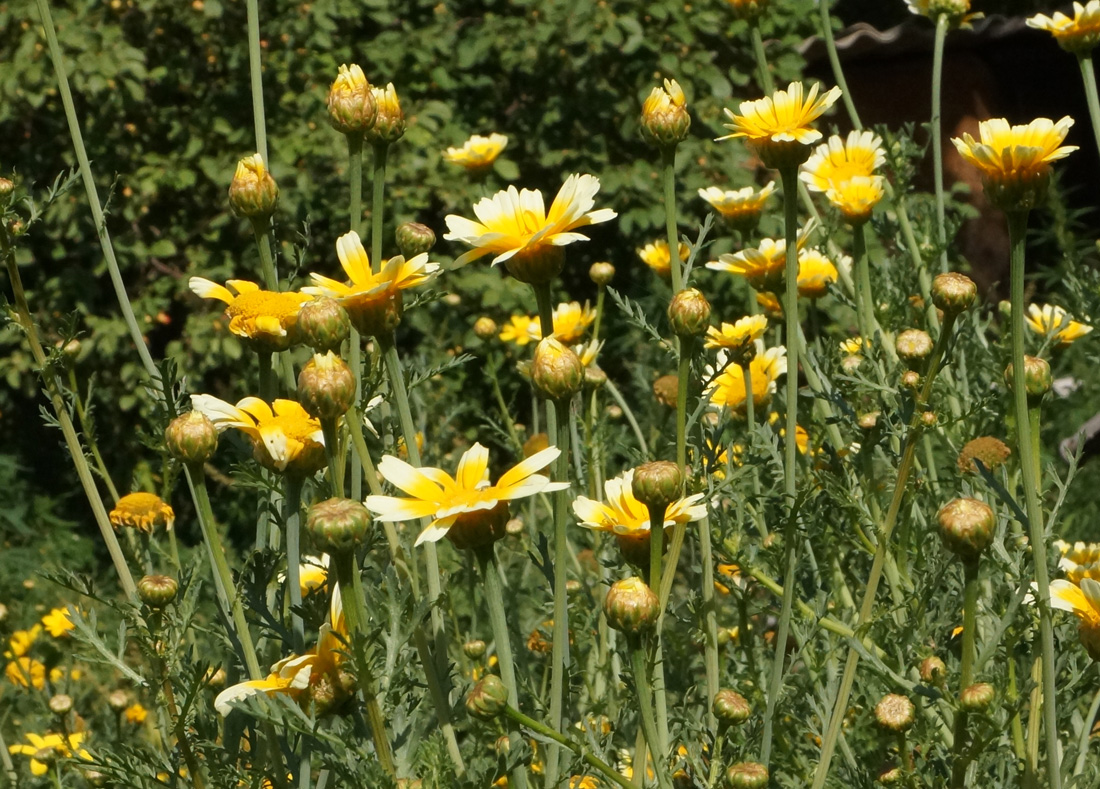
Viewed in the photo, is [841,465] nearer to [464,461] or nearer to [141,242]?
[464,461]

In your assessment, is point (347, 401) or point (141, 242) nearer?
point (347, 401)

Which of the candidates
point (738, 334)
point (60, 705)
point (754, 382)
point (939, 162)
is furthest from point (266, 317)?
point (939, 162)

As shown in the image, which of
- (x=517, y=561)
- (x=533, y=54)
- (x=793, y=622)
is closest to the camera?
(x=793, y=622)

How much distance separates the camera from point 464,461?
3.04ft

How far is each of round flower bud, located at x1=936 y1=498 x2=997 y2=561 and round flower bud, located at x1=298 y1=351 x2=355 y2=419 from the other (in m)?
0.45

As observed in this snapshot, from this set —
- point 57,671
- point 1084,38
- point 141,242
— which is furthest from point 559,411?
point 141,242

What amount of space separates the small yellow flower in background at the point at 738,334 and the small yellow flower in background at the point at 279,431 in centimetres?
52

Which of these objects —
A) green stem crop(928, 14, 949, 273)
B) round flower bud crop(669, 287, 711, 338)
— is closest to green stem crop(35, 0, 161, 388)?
round flower bud crop(669, 287, 711, 338)

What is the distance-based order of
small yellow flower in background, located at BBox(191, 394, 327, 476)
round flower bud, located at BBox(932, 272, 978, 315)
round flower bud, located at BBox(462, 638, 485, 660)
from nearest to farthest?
small yellow flower in background, located at BBox(191, 394, 327, 476) < round flower bud, located at BBox(932, 272, 978, 315) < round flower bud, located at BBox(462, 638, 485, 660)

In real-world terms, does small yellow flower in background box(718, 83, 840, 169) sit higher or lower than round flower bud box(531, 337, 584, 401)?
higher

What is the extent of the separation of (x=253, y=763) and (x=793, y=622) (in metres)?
0.56

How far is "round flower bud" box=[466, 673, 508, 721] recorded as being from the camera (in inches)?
31.8

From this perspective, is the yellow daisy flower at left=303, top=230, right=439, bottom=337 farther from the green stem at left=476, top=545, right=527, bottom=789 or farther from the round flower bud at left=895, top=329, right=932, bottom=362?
the round flower bud at left=895, top=329, right=932, bottom=362

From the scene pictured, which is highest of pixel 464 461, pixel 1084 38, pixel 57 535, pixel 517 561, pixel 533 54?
pixel 1084 38
